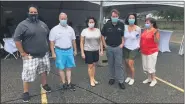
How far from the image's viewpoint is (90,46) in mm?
6008

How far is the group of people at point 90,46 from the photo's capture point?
5.17m

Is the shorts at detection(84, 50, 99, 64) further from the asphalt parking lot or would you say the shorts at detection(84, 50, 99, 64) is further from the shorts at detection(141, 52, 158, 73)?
the shorts at detection(141, 52, 158, 73)

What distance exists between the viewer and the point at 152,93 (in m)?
5.68

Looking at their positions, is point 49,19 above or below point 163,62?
above

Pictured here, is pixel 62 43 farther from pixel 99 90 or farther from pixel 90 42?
pixel 99 90

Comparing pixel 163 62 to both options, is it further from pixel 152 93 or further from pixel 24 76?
pixel 24 76

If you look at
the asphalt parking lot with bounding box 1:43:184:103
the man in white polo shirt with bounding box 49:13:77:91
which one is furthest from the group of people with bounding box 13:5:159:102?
the asphalt parking lot with bounding box 1:43:184:103

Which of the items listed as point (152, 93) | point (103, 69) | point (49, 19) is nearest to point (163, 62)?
point (103, 69)

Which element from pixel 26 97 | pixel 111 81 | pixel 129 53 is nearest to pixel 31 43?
pixel 26 97

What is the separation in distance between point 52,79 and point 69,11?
11.2 meters

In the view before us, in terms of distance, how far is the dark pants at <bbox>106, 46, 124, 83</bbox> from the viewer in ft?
19.6

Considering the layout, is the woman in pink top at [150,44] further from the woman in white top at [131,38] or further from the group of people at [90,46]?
the woman in white top at [131,38]

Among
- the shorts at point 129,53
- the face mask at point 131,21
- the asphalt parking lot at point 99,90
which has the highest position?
the face mask at point 131,21

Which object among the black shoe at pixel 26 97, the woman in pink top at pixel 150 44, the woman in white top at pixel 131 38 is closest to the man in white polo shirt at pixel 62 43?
the black shoe at pixel 26 97
